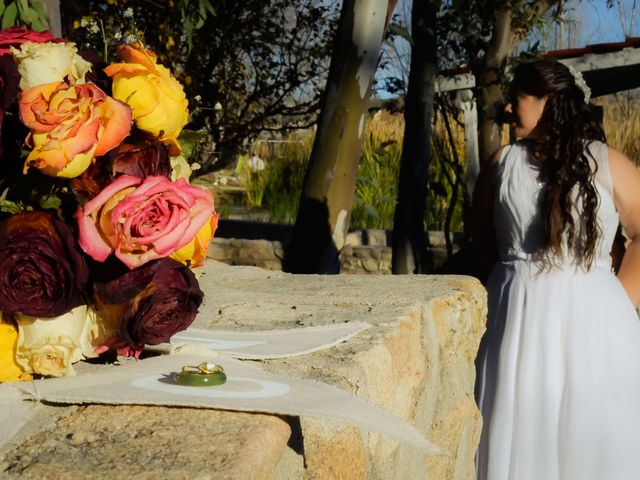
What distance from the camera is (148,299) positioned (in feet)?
4.99

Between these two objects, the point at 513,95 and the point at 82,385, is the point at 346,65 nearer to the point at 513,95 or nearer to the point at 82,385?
the point at 513,95

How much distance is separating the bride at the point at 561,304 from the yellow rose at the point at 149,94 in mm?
2331

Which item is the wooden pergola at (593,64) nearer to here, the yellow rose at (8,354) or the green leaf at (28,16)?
the green leaf at (28,16)

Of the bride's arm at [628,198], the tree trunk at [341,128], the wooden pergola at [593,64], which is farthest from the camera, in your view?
the wooden pergola at [593,64]

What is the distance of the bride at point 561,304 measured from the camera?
144 inches

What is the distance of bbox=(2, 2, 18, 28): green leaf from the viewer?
2699mm

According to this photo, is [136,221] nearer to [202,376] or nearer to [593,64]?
[202,376]

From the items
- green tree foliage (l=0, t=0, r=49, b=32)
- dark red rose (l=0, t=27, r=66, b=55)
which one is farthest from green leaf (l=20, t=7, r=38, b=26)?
dark red rose (l=0, t=27, r=66, b=55)

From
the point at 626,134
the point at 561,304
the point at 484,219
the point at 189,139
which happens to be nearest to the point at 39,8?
the point at 189,139

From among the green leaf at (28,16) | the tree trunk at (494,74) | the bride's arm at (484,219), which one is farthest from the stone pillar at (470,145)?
the green leaf at (28,16)

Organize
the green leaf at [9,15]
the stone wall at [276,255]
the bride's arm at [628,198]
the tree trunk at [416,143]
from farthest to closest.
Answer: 1. the stone wall at [276,255]
2. the tree trunk at [416,143]
3. the bride's arm at [628,198]
4. the green leaf at [9,15]

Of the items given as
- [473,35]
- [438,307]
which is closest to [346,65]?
[438,307]

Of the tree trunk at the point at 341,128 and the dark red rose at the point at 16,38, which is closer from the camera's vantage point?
the dark red rose at the point at 16,38

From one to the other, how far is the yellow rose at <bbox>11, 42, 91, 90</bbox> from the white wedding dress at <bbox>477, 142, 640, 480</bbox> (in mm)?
2602
